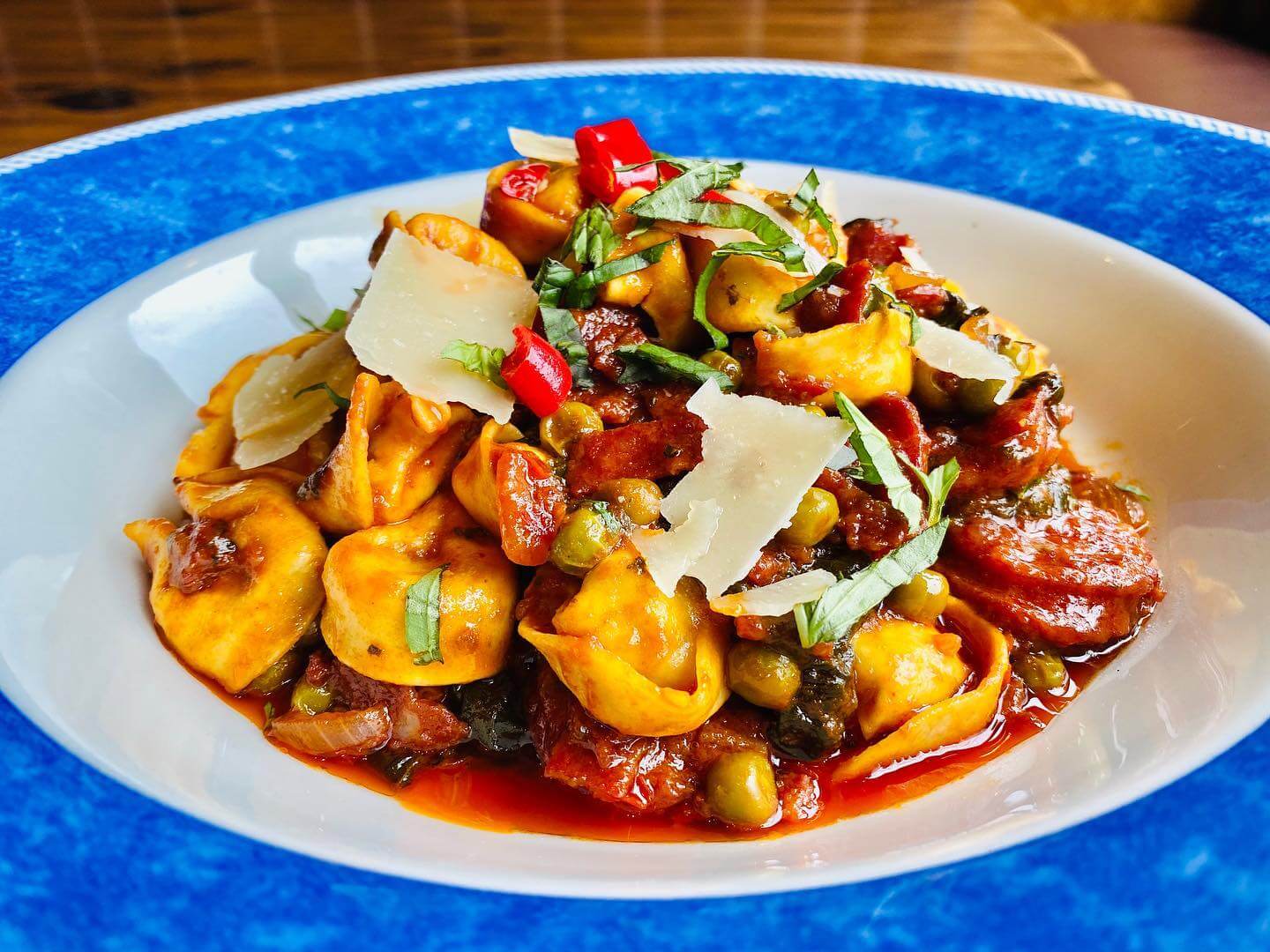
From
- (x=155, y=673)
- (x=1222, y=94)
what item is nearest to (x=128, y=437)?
(x=155, y=673)

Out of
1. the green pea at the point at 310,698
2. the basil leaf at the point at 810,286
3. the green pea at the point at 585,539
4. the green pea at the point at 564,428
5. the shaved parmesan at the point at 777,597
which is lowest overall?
the green pea at the point at 310,698

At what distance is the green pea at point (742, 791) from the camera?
2.68 metres

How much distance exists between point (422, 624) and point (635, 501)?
603 millimetres

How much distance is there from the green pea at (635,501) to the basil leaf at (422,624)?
49cm

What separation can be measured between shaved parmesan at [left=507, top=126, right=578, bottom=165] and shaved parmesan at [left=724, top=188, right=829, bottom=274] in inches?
23.1

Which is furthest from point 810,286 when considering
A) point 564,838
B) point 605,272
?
point 564,838

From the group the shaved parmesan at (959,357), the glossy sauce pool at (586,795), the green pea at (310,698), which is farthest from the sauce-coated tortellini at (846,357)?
the green pea at (310,698)

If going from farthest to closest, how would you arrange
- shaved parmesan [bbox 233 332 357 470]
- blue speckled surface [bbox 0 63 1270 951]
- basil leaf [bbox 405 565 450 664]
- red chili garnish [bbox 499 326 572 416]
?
shaved parmesan [bbox 233 332 357 470], red chili garnish [bbox 499 326 572 416], basil leaf [bbox 405 565 450 664], blue speckled surface [bbox 0 63 1270 951]

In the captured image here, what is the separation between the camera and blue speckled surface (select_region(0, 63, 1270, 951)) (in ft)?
6.73

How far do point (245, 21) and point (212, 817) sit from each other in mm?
6489

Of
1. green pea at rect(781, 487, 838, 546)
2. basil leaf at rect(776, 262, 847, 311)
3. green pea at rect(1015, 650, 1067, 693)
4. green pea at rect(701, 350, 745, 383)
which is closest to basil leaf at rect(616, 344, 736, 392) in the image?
green pea at rect(701, 350, 745, 383)

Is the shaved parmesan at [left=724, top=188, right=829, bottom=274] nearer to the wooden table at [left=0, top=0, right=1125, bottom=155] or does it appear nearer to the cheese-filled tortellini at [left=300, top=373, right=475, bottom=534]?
the cheese-filled tortellini at [left=300, top=373, right=475, bottom=534]

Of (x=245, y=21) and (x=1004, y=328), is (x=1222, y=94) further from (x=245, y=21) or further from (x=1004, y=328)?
(x=245, y=21)

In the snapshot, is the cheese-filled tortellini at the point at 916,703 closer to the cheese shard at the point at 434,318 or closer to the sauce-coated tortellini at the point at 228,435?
the cheese shard at the point at 434,318
